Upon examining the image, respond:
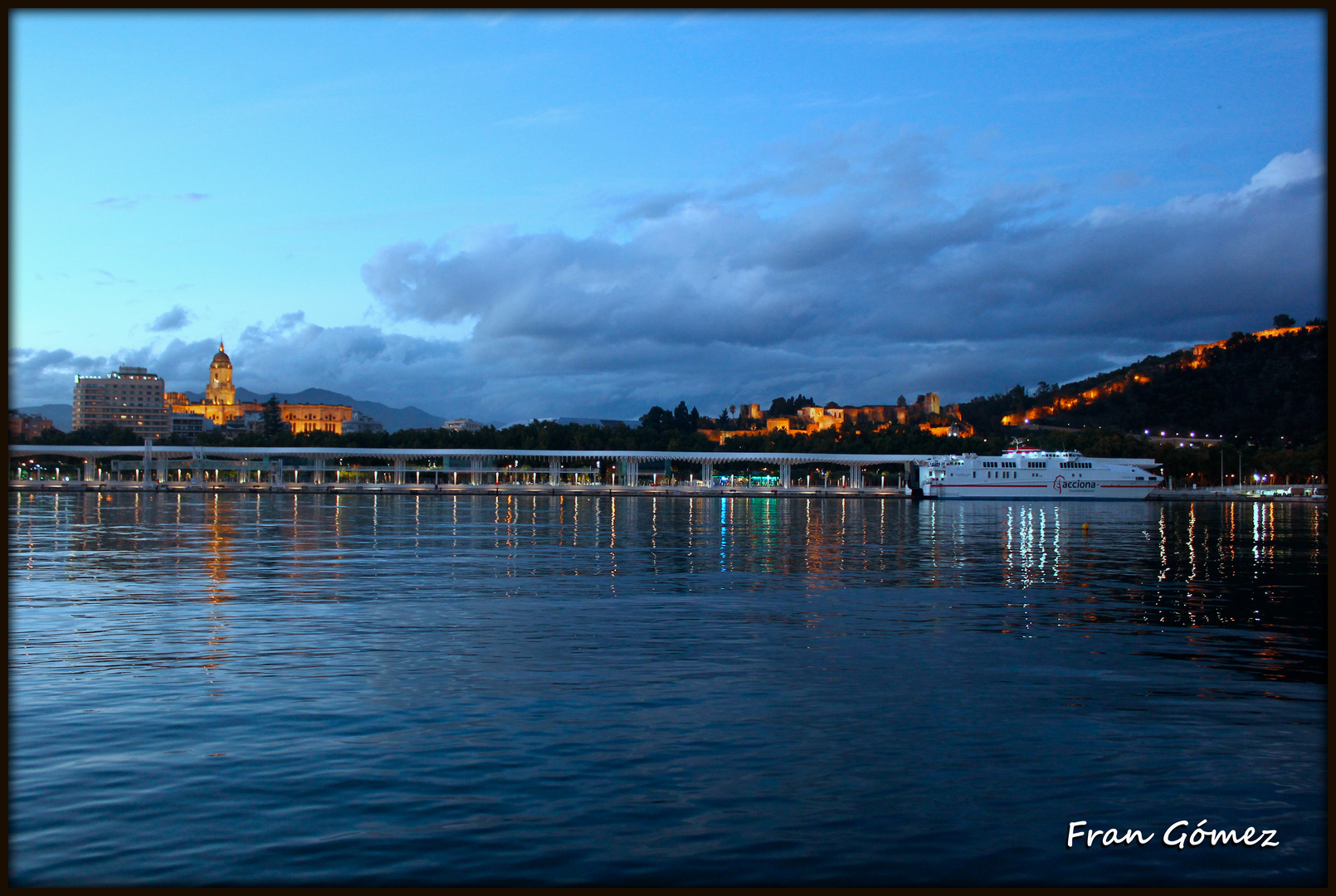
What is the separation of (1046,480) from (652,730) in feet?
439

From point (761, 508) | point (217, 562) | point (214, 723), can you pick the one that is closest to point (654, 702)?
point (214, 723)

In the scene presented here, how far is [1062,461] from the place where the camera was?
136 meters

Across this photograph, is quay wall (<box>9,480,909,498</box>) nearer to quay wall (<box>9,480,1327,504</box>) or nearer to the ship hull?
quay wall (<box>9,480,1327,504</box>)

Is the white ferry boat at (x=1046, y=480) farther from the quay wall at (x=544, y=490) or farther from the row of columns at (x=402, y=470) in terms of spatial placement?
the row of columns at (x=402, y=470)

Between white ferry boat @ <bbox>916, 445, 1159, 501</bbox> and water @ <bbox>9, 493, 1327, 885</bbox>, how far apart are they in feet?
353

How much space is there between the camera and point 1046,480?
137 meters

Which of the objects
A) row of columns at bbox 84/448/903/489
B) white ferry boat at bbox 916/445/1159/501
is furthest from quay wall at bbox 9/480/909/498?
white ferry boat at bbox 916/445/1159/501

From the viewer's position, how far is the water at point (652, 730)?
9.76 m

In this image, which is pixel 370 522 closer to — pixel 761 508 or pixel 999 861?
pixel 761 508

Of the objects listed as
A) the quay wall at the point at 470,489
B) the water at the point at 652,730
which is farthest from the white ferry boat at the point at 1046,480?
the water at the point at 652,730

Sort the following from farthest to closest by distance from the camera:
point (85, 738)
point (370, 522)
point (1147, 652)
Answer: point (370, 522) < point (1147, 652) < point (85, 738)

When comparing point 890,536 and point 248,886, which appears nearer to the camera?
point 248,886

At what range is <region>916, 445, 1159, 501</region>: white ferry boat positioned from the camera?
134875 millimetres

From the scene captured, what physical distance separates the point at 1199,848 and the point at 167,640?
18259mm
